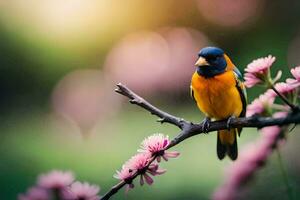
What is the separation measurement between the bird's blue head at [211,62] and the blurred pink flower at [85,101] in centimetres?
300

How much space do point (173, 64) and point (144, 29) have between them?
903 millimetres

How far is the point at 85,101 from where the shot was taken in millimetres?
4574

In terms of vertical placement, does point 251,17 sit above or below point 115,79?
above

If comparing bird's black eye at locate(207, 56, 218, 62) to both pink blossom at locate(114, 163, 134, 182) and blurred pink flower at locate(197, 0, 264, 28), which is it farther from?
blurred pink flower at locate(197, 0, 264, 28)

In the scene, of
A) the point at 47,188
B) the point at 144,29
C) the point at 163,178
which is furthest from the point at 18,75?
the point at 47,188

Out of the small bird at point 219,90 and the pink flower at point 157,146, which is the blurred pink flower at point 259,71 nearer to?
the pink flower at point 157,146

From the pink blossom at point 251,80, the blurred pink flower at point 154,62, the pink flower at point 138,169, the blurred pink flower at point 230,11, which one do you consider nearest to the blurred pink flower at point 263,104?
the pink blossom at point 251,80

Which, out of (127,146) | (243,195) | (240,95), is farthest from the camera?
(127,146)

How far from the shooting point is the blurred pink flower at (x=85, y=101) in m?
4.48

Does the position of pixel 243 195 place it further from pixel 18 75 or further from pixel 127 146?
pixel 18 75

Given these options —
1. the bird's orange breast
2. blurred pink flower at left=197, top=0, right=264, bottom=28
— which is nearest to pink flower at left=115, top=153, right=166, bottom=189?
the bird's orange breast

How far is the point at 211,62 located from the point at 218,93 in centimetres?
9

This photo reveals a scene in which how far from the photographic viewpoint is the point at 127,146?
3.56 meters

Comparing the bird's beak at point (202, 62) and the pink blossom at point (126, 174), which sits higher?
the bird's beak at point (202, 62)
